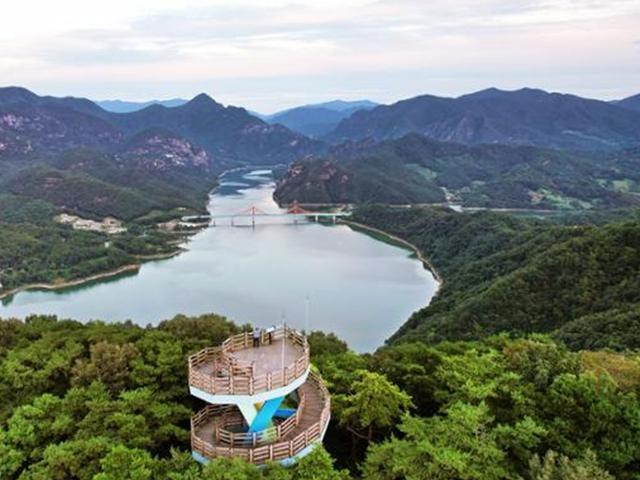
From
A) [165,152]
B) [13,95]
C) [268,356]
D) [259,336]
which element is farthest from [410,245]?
[13,95]

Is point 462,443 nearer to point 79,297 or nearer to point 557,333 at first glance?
point 557,333

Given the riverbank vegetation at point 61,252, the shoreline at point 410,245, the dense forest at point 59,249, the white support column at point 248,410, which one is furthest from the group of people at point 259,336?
the dense forest at point 59,249

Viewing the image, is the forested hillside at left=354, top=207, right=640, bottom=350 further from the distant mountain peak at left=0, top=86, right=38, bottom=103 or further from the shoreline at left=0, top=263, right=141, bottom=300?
the distant mountain peak at left=0, top=86, right=38, bottom=103

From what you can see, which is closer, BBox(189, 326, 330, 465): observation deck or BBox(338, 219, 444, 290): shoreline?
BBox(189, 326, 330, 465): observation deck

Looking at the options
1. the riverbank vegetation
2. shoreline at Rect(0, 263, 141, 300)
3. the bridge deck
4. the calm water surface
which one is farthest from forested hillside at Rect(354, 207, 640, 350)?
the bridge deck

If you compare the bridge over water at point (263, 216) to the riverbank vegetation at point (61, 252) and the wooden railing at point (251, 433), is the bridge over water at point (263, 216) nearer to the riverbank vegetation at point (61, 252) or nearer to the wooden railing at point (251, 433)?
the riverbank vegetation at point (61, 252)

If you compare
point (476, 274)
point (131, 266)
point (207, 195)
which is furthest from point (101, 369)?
point (207, 195)

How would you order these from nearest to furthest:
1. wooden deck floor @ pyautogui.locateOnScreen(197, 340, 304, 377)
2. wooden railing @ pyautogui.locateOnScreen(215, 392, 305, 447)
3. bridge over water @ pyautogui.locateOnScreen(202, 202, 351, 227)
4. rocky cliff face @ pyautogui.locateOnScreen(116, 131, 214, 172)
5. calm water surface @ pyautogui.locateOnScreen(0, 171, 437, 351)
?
wooden railing @ pyautogui.locateOnScreen(215, 392, 305, 447), wooden deck floor @ pyautogui.locateOnScreen(197, 340, 304, 377), calm water surface @ pyautogui.locateOnScreen(0, 171, 437, 351), bridge over water @ pyautogui.locateOnScreen(202, 202, 351, 227), rocky cliff face @ pyautogui.locateOnScreen(116, 131, 214, 172)
